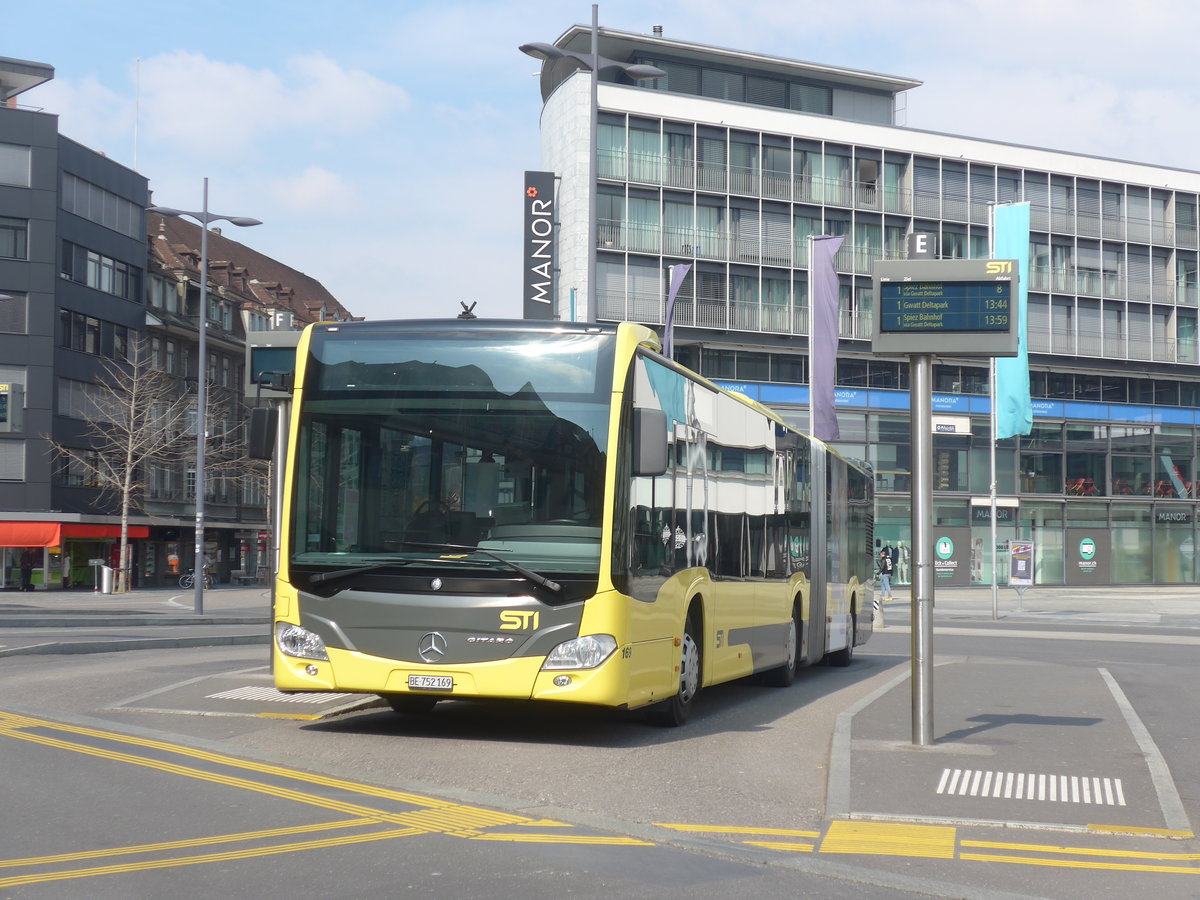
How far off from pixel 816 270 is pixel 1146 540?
31.5m

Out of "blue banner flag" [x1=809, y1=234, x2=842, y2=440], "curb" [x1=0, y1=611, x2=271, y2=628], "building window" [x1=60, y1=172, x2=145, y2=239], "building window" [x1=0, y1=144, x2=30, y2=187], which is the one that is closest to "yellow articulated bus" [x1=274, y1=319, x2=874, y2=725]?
"curb" [x1=0, y1=611, x2=271, y2=628]

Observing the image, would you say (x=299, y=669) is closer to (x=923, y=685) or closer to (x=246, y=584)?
(x=923, y=685)

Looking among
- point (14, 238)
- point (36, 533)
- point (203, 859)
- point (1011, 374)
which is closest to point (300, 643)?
point (203, 859)

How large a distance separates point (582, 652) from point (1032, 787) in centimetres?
304

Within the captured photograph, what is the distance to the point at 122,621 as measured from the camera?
32844 mm

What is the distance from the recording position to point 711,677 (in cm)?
1299

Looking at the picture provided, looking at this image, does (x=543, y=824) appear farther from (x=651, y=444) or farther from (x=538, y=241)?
(x=538, y=241)

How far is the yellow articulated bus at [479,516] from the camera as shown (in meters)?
10.5

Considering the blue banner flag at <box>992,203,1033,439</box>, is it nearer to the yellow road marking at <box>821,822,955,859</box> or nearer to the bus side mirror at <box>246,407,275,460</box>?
the bus side mirror at <box>246,407,275,460</box>

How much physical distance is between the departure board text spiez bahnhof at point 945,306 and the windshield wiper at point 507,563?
2.92 m

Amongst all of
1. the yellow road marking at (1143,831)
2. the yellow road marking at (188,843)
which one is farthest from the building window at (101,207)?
the yellow road marking at (1143,831)

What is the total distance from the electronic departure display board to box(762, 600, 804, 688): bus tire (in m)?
6.68

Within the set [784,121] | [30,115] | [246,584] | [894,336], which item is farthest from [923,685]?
[246,584]

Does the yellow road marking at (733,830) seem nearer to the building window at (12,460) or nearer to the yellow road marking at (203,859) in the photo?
the yellow road marking at (203,859)
